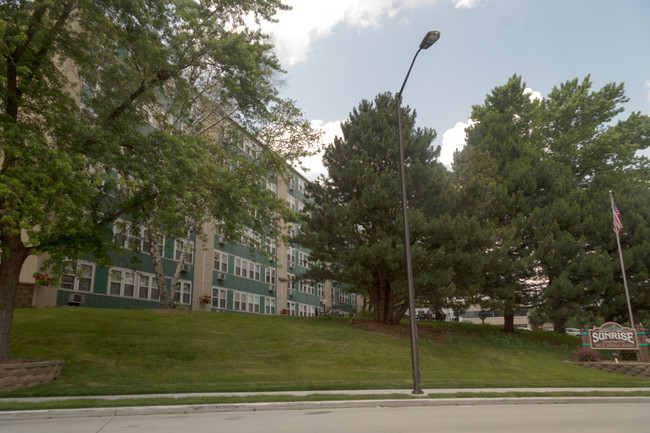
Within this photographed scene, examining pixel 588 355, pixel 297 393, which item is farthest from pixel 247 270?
pixel 297 393

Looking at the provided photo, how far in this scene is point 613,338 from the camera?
2184 cm

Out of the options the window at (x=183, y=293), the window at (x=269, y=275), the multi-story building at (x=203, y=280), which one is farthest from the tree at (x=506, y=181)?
the window at (x=269, y=275)

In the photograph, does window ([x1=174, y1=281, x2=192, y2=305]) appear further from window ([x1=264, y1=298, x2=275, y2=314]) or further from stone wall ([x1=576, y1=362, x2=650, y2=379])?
stone wall ([x1=576, y1=362, x2=650, y2=379])

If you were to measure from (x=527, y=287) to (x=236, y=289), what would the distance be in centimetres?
2221

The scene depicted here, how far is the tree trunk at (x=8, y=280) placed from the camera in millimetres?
12781

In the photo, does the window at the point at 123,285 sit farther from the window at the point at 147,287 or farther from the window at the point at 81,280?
the window at the point at 81,280

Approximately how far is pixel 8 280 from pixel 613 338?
2542cm

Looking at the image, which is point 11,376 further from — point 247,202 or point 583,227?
point 583,227

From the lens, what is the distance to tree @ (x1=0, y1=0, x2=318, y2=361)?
11.4m

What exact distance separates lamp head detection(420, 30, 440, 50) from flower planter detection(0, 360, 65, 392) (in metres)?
14.2

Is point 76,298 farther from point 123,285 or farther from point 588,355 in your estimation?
point 588,355

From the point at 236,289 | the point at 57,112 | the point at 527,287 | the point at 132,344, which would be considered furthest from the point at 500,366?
the point at 236,289

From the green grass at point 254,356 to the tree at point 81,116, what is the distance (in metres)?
3.77

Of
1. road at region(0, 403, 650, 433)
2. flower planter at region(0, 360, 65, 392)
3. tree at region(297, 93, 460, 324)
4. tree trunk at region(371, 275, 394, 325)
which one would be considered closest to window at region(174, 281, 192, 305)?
tree at region(297, 93, 460, 324)
